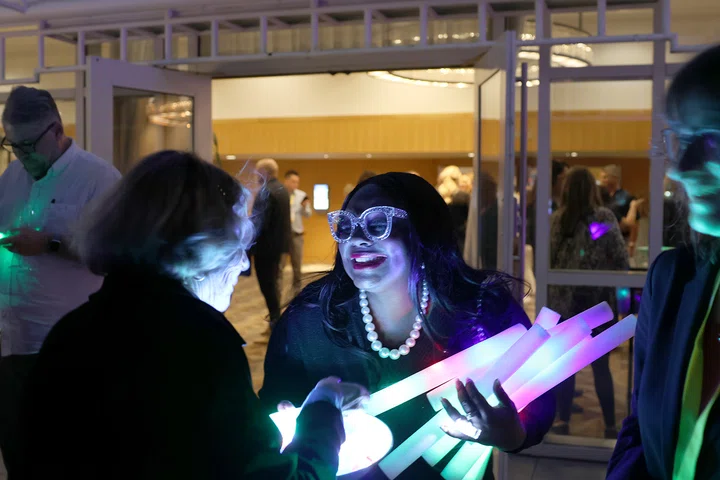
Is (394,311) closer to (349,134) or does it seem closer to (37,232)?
(37,232)

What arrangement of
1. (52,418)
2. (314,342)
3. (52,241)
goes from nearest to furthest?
(52,418) → (314,342) → (52,241)

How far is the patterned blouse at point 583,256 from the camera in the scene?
411 centimetres

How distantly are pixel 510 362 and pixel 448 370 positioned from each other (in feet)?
0.48

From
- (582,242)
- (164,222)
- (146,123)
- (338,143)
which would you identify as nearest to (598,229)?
(582,242)

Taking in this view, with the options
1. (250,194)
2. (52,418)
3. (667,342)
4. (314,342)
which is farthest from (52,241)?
(667,342)

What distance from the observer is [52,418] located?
1.02 metres

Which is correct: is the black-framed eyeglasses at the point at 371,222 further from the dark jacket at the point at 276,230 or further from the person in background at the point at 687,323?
the dark jacket at the point at 276,230

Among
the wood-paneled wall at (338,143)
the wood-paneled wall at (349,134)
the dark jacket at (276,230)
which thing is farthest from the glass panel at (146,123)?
the wood-paneled wall at (349,134)

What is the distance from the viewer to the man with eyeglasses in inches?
99.3

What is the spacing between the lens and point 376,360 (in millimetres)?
1614

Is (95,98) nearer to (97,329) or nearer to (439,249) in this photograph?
(439,249)

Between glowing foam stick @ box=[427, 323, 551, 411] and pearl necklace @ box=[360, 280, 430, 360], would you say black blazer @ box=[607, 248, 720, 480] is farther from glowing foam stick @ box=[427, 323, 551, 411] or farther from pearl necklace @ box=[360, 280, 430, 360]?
pearl necklace @ box=[360, 280, 430, 360]

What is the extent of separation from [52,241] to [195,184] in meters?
1.60

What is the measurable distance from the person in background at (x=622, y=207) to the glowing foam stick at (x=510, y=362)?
3.13 metres
